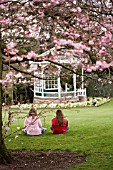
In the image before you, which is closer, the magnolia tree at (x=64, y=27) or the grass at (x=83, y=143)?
the magnolia tree at (x=64, y=27)

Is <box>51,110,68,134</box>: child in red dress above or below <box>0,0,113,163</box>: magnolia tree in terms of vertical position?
below

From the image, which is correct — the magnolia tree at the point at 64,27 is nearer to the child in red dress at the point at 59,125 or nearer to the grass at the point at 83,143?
the grass at the point at 83,143

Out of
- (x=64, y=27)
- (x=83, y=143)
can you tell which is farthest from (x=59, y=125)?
(x=64, y=27)

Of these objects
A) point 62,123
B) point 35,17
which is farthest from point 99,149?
point 35,17

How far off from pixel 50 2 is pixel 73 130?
513cm

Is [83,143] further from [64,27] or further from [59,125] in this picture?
[64,27]

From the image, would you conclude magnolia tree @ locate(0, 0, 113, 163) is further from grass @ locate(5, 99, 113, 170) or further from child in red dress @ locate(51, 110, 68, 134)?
child in red dress @ locate(51, 110, 68, 134)

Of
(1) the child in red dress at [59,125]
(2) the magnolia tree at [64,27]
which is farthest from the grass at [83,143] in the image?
(2) the magnolia tree at [64,27]

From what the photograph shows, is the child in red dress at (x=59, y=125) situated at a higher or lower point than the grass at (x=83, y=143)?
higher

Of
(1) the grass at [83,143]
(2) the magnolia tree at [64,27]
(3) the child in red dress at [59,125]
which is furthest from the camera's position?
(3) the child in red dress at [59,125]

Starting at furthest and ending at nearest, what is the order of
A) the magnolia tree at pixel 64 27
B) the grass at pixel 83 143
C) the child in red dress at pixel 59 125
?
the child in red dress at pixel 59 125 → the grass at pixel 83 143 → the magnolia tree at pixel 64 27

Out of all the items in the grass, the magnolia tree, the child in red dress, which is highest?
the magnolia tree

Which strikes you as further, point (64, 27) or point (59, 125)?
point (59, 125)

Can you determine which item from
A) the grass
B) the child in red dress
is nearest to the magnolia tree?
the grass
